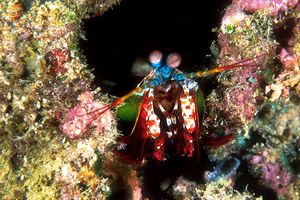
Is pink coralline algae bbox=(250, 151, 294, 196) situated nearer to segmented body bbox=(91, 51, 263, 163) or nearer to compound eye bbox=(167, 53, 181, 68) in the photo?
segmented body bbox=(91, 51, 263, 163)

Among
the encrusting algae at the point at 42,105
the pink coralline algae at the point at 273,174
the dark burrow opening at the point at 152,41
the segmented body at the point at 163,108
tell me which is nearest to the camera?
the encrusting algae at the point at 42,105

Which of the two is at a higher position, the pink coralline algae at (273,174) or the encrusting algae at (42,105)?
the encrusting algae at (42,105)

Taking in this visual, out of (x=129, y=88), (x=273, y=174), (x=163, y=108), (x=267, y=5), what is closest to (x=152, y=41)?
(x=129, y=88)

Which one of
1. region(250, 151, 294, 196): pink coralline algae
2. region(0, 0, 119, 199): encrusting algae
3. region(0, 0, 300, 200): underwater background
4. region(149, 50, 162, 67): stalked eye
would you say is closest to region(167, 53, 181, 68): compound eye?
region(149, 50, 162, 67): stalked eye

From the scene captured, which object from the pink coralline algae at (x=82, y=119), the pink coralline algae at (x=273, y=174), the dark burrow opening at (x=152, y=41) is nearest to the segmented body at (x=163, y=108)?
the dark burrow opening at (x=152, y=41)

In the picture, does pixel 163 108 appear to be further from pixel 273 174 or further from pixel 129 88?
pixel 273 174

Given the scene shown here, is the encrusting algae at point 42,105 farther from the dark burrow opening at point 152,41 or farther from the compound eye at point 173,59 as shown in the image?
the dark burrow opening at point 152,41

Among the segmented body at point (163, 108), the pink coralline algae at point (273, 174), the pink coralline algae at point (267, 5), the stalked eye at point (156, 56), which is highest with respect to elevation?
the pink coralline algae at point (267, 5)

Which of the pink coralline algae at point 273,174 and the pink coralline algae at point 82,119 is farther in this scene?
the pink coralline algae at point 273,174

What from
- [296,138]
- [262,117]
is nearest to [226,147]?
[262,117]
